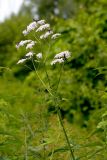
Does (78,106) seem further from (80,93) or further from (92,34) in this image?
(92,34)

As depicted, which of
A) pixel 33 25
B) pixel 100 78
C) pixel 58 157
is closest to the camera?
pixel 33 25

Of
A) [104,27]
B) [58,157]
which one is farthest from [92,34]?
[58,157]

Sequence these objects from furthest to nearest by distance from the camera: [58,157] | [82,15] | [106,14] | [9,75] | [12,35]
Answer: [12,35] → [9,75] → [82,15] → [106,14] → [58,157]

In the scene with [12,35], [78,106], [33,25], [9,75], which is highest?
[12,35]

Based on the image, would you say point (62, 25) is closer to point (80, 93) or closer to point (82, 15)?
point (82, 15)

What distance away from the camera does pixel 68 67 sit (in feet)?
31.1

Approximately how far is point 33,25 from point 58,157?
1251mm

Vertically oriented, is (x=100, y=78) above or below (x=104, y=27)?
below

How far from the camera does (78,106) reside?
29.4 feet

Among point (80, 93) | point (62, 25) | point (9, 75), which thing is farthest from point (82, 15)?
point (9, 75)

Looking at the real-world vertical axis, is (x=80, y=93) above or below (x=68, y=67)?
below

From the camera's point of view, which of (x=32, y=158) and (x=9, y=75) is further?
(x=9, y=75)

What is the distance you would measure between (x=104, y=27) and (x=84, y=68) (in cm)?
83


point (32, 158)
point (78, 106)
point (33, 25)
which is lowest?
point (32, 158)
